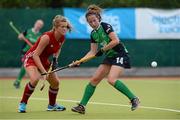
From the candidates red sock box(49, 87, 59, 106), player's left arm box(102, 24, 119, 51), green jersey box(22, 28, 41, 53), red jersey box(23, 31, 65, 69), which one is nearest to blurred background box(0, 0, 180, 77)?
green jersey box(22, 28, 41, 53)

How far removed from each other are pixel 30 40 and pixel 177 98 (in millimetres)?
4581

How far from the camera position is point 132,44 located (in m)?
20.7

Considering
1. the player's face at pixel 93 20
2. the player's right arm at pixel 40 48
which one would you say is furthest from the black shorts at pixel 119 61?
the player's right arm at pixel 40 48

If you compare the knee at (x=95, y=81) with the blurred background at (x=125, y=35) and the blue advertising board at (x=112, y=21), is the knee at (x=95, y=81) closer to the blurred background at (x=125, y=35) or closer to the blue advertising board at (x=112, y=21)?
the blurred background at (x=125, y=35)

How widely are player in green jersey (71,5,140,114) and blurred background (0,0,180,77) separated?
31.6ft

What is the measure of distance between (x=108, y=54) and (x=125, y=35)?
32.9 feet

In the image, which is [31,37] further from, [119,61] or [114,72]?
[114,72]

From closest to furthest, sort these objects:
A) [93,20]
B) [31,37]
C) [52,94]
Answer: [93,20]
[52,94]
[31,37]

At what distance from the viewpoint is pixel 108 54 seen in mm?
10617

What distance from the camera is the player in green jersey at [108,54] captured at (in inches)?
409

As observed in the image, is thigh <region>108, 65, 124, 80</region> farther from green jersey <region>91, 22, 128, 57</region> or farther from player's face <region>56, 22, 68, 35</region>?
player's face <region>56, 22, 68, 35</region>

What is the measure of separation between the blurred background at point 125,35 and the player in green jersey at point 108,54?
962 cm

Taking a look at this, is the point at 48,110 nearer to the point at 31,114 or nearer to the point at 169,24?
the point at 31,114

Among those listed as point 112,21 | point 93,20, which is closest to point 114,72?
point 93,20
